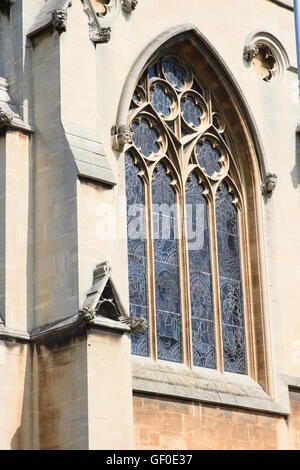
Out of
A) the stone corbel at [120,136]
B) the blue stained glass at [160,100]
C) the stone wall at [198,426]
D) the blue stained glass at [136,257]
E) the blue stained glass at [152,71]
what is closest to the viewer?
the stone wall at [198,426]

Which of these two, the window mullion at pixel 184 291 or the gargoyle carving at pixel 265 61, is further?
the gargoyle carving at pixel 265 61

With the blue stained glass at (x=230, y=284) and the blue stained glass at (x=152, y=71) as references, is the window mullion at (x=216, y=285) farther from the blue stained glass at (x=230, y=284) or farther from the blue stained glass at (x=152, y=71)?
the blue stained glass at (x=152, y=71)

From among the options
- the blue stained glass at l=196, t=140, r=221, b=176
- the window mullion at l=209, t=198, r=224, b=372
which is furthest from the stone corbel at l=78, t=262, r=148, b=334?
the blue stained glass at l=196, t=140, r=221, b=176

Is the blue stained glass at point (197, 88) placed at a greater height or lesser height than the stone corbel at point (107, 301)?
greater

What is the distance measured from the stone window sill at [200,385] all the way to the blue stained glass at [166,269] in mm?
389

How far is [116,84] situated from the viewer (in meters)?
21.9

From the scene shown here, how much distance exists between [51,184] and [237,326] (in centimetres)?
500

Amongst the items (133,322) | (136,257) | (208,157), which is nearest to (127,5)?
(208,157)

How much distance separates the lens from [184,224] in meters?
22.7

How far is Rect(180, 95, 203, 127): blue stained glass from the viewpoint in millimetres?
23609

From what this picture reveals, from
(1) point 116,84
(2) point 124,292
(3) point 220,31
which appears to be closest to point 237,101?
(3) point 220,31

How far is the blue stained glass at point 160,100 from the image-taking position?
2309cm

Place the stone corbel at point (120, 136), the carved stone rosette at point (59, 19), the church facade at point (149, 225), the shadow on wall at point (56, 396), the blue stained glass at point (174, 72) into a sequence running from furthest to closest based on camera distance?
the blue stained glass at point (174, 72)
the stone corbel at point (120, 136)
the carved stone rosette at point (59, 19)
the church facade at point (149, 225)
the shadow on wall at point (56, 396)

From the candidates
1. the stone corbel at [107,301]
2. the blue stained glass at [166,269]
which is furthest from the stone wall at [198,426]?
the stone corbel at [107,301]
